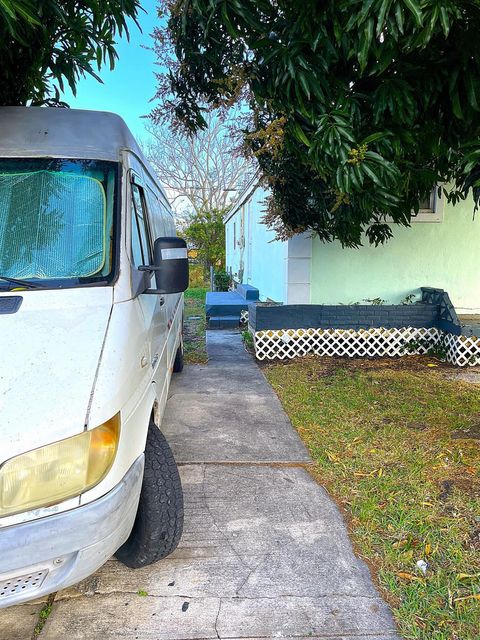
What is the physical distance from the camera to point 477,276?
840 centimetres

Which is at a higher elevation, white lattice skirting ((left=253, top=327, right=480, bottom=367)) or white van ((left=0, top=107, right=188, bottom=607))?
white van ((left=0, top=107, right=188, bottom=607))

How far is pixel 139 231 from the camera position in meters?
2.97

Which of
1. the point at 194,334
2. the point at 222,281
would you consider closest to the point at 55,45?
the point at 194,334

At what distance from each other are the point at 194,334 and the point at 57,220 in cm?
748

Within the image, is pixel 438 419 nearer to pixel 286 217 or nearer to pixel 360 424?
pixel 360 424

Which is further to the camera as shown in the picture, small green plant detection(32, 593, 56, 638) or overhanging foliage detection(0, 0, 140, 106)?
overhanging foliage detection(0, 0, 140, 106)

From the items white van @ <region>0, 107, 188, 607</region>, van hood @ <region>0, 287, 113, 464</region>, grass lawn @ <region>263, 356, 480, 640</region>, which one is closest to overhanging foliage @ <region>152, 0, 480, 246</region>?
white van @ <region>0, 107, 188, 607</region>

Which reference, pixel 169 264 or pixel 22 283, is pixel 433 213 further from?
pixel 22 283

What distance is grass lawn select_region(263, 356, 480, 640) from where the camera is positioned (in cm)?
236

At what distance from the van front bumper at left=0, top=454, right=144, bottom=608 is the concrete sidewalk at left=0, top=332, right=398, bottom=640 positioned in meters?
0.59

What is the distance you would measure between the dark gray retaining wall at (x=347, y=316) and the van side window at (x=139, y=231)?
4608 millimetres

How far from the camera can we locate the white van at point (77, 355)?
1.67 m

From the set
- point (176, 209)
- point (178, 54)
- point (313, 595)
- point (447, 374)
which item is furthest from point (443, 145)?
point (176, 209)

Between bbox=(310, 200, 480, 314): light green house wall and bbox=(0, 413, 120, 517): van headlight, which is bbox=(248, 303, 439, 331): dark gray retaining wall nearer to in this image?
bbox=(310, 200, 480, 314): light green house wall
